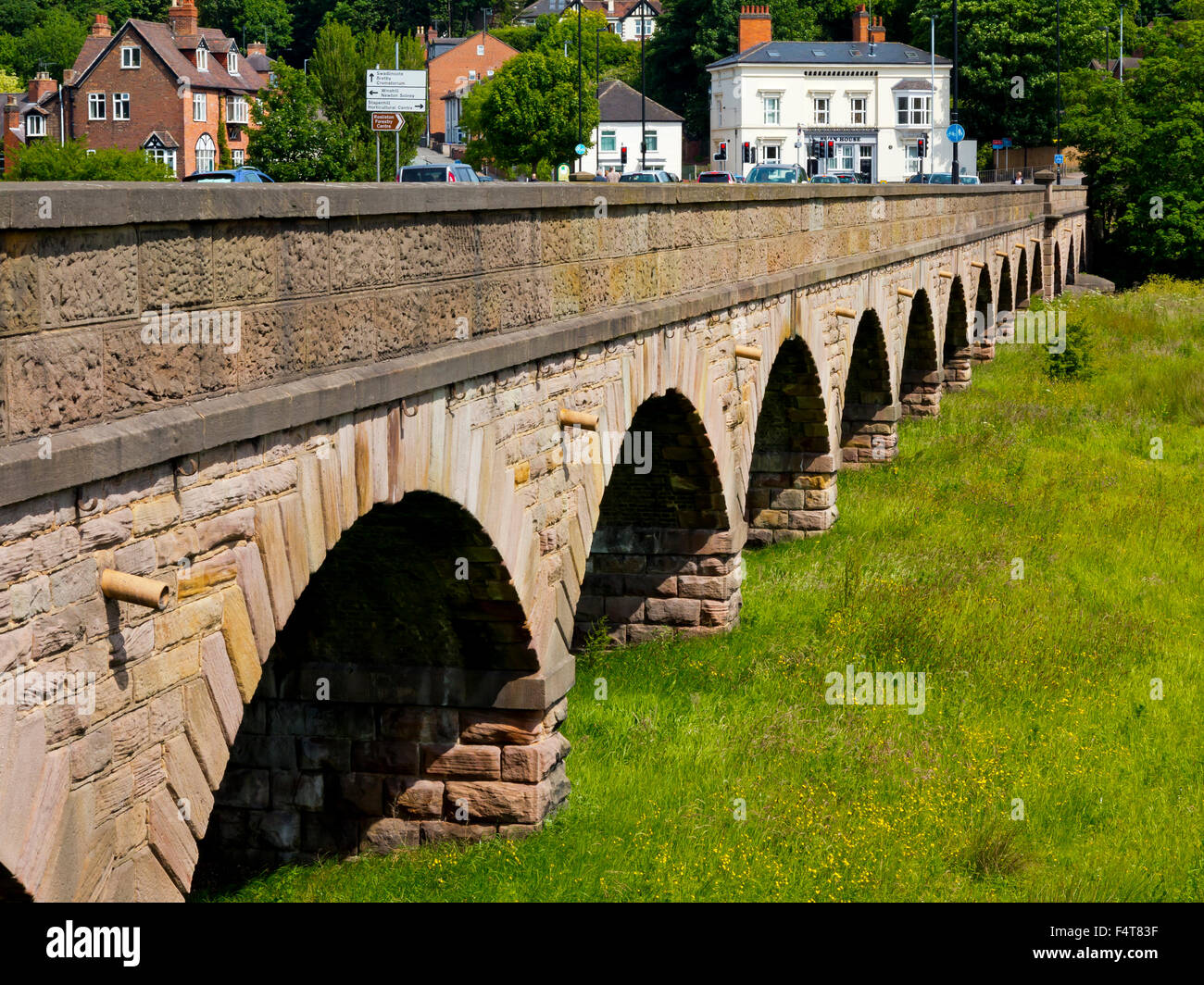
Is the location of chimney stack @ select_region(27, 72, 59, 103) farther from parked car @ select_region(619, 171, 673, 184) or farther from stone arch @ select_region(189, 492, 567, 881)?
stone arch @ select_region(189, 492, 567, 881)

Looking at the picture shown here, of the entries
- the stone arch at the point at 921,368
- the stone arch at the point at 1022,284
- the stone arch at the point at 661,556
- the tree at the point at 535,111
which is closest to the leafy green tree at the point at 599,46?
the tree at the point at 535,111

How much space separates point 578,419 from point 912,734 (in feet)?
12.9

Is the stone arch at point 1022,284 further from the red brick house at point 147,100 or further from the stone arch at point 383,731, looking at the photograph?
the stone arch at point 383,731

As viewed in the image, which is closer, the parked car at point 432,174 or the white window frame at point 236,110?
the parked car at point 432,174

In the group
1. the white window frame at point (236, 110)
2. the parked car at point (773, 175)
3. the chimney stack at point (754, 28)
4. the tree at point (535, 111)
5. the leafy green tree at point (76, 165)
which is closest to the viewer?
the leafy green tree at point (76, 165)

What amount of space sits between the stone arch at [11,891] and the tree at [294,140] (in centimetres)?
4301

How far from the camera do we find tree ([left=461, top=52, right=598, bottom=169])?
6531 cm

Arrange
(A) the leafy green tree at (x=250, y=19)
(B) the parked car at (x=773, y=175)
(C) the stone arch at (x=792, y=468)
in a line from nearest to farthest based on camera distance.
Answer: (C) the stone arch at (x=792, y=468), (B) the parked car at (x=773, y=175), (A) the leafy green tree at (x=250, y=19)

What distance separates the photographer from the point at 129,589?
17.3 ft

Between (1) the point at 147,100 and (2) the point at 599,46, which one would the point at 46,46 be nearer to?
(2) the point at 599,46

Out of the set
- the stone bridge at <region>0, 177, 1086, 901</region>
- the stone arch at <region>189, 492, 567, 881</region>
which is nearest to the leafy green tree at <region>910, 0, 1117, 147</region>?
the stone bridge at <region>0, 177, 1086, 901</region>

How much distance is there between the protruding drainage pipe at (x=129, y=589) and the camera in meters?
5.27

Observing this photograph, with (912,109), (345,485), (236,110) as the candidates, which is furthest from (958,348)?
(912,109)

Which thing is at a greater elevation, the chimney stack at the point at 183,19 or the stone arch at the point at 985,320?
the chimney stack at the point at 183,19
